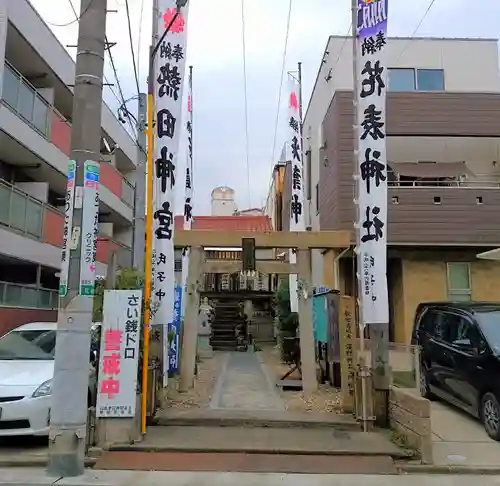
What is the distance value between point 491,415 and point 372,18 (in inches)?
239

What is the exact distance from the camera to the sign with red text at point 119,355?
6809 mm

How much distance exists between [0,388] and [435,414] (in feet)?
22.3

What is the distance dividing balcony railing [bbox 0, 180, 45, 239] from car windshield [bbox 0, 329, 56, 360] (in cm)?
463

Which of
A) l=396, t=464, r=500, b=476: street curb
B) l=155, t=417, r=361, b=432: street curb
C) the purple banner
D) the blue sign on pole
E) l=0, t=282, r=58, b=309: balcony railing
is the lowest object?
l=396, t=464, r=500, b=476: street curb

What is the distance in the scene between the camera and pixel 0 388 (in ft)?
22.2

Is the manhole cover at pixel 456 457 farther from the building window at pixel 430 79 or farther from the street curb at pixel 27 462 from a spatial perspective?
the building window at pixel 430 79

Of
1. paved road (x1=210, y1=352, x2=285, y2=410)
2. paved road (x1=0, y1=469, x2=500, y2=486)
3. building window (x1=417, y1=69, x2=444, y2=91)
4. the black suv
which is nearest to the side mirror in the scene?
the black suv

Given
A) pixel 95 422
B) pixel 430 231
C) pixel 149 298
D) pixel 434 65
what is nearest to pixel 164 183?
pixel 149 298

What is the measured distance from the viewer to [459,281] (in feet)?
49.4

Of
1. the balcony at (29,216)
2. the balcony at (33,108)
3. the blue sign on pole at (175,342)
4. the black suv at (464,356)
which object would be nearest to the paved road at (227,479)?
the black suv at (464,356)

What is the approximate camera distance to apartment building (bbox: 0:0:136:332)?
493 inches

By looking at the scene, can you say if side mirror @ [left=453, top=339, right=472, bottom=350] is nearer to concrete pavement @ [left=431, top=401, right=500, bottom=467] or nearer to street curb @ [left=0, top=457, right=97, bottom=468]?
concrete pavement @ [left=431, top=401, right=500, bottom=467]

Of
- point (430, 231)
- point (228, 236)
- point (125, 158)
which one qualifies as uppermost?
point (125, 158)

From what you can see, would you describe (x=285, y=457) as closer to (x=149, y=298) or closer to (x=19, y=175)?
(x=149, y=298)
